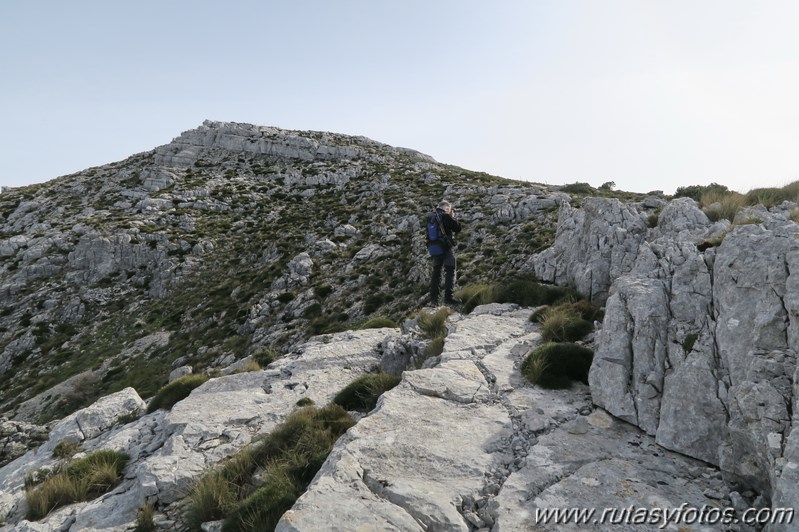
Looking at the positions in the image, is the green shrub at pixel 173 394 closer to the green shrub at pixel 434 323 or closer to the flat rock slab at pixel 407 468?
the flat rock slab at pixel 407 468

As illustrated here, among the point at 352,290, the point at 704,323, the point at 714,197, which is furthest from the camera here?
the point at 352,290

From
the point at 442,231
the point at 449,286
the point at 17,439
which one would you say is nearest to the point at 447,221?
the point at 442,231

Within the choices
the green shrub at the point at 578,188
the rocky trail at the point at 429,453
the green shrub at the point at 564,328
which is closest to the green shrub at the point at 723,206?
the green shrub at the point at 564,328

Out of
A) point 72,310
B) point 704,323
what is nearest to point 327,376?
point 704,323

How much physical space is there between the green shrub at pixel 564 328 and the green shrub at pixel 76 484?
10659 millimetres

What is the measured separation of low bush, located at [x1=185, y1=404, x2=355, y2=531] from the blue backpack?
8.36 metres

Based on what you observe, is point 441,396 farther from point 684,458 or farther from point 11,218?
point 11,218

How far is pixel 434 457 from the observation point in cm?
656

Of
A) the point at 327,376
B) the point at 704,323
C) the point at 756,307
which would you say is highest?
the point at 756,307

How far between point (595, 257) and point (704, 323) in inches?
291

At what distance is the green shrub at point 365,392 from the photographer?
982 cm

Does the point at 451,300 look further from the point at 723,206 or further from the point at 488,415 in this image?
the point at 723,206

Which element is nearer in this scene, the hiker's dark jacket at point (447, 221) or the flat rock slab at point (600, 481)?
the flat rock slab at point (600, 481)

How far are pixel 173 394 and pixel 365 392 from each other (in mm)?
6233
